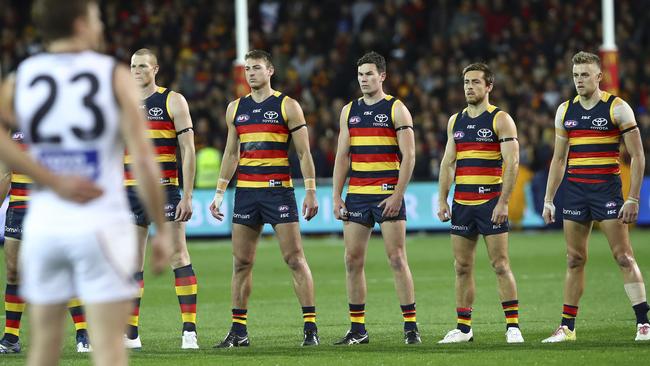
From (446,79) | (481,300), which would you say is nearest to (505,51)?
(446,79)

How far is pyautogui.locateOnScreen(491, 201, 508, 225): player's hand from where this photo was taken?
31.8 ft

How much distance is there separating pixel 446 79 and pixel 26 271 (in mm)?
21555

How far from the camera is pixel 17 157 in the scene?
486 cm

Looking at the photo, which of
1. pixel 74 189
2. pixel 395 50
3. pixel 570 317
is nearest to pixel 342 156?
pixel 570 317

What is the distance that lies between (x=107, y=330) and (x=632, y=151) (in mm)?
5965

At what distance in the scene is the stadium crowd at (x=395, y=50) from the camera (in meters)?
24.6

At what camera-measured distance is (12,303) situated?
974 cm

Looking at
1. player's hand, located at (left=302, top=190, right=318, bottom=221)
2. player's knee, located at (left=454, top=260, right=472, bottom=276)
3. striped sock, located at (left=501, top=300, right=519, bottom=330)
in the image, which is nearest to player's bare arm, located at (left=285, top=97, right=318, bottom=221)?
player's hand, located at (left=302, top=190, right=318, bottom=221)

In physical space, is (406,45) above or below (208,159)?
above

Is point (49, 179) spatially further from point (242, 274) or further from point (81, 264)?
point (242, 274)

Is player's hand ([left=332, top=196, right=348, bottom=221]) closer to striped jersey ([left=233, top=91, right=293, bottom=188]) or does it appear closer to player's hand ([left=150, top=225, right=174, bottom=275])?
striped jersey ([left=233, top=91, right=293, bottom=188])

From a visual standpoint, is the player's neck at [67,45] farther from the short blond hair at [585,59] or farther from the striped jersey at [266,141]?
the short blond hair at [585,59]

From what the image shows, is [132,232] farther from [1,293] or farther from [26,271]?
[1,293]

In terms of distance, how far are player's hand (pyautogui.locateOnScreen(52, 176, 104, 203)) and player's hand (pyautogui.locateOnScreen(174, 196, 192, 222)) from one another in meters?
4.74
